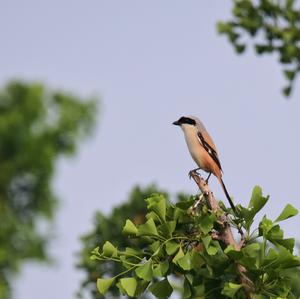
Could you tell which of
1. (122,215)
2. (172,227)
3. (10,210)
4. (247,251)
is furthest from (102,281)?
(10,210)

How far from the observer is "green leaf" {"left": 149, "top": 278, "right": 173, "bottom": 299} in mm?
4469

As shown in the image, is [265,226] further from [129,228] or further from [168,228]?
[129,228]

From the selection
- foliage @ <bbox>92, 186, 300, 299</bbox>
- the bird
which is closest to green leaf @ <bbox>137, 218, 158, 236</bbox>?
foliage @ <bbox>92, 186, 300, 299</bbox>

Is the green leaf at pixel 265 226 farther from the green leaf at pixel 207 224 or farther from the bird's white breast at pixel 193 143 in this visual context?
the bird's white breast at pixel 193 143

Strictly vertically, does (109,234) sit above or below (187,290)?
above

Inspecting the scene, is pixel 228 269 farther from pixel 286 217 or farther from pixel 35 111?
pixel 35 111

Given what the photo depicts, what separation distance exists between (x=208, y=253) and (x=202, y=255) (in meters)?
0.10

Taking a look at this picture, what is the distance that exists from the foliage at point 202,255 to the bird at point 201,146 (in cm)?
290

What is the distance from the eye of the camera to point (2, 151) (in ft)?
132

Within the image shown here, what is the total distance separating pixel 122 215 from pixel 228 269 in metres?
8.02

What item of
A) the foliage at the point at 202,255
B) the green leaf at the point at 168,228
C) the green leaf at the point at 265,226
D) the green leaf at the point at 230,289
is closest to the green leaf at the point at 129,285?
the foliage at the point at 202,255

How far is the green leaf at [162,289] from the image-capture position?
4.47 meters

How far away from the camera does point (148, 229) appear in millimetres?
4348

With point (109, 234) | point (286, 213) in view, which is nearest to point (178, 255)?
point (286, 213)
